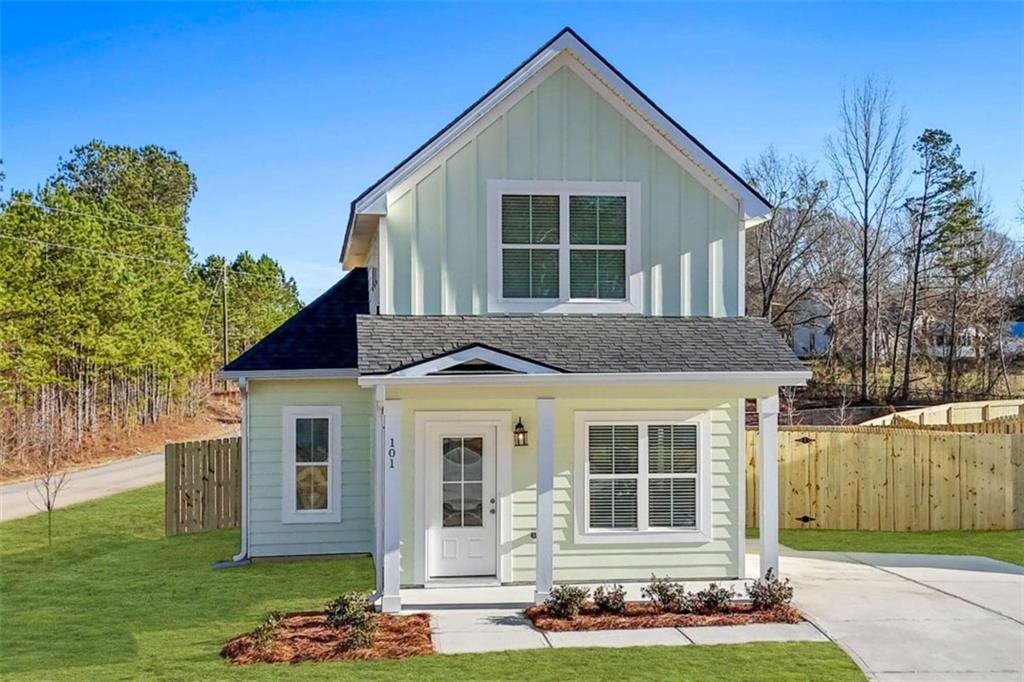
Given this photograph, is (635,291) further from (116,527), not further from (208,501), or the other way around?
(116,527)

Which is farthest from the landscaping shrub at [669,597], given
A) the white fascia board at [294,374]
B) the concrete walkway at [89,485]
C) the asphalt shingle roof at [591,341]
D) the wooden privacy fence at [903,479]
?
the concrete walkway at [89,485]

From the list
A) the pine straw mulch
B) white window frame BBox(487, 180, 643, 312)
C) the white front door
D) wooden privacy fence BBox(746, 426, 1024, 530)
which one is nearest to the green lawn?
the pine straw mulch

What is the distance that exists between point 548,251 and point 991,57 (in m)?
10.9

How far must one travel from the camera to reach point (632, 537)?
11.6m

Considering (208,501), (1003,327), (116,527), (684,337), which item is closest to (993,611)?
(684,337)

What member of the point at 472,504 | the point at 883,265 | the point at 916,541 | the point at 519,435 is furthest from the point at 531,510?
the point at 883,265

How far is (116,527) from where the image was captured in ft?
56.5

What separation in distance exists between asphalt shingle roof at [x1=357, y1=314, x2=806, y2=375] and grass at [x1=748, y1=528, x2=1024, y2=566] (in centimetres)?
487

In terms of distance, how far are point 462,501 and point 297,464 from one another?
11.5ft

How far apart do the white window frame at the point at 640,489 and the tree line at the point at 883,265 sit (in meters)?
28.2

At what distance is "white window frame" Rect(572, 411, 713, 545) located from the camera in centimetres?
1162

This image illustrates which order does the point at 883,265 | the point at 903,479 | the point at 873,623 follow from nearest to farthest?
the point at 873,623
the point at 903,479
the point at 883,265

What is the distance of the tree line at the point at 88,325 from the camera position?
27.0m

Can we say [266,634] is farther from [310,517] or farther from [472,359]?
[310,517]
